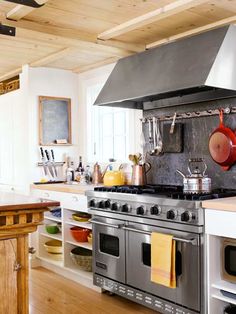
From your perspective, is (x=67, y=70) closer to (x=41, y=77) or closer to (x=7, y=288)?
(x=41, y=77)

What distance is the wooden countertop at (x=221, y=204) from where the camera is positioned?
2.52m

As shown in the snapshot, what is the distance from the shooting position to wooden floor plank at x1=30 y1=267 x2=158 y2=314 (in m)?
3.27

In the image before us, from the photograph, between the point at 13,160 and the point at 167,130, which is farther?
the point at 13,160

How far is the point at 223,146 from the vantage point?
3.19 metres

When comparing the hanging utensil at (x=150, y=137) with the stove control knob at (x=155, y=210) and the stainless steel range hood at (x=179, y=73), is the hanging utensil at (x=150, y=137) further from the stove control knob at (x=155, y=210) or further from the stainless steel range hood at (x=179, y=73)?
the stove control knob at (x=155, y=210)

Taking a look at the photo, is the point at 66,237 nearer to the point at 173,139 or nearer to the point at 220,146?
the point at 173,139

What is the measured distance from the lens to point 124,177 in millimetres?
4242

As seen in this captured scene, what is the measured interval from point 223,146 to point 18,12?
1931 mm

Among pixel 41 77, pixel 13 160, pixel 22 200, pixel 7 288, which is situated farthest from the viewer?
pixel 13 160

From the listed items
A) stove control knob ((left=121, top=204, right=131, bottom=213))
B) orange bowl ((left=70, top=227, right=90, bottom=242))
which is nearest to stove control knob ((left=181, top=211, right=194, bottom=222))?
stove control knob ((left=121, top=204, right=131, bottom=213))

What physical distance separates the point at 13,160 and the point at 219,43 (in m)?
3.28

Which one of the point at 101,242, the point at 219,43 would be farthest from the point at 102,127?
the point at 219,43

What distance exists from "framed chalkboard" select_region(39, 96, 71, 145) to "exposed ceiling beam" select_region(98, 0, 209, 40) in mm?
1352

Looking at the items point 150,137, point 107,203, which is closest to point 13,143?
point 150,137
